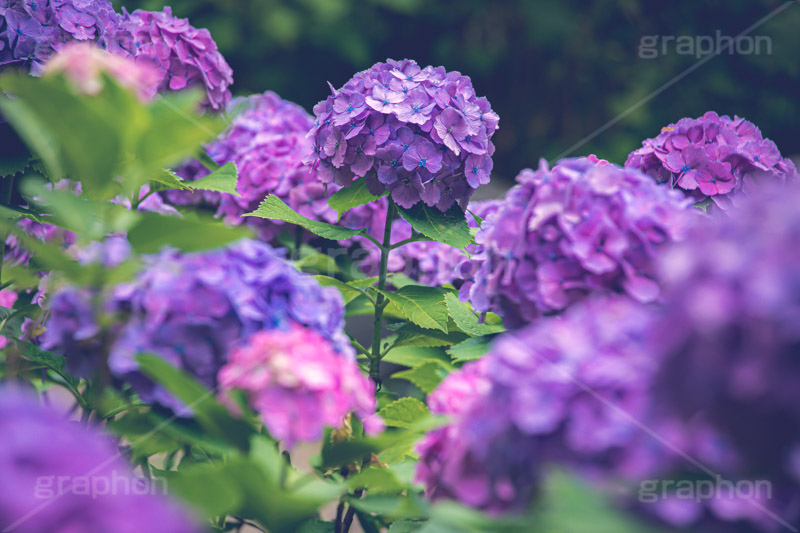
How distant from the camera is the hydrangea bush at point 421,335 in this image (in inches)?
28.7

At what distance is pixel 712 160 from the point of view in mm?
1644

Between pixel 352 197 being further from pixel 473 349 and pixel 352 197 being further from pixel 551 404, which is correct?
pixel 551 404

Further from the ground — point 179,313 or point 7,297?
point 7,297

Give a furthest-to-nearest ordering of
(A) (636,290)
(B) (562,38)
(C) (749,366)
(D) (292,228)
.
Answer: (B) (562,38) → (D) (292,228) → (A) (636,290) → (C) (749,366)

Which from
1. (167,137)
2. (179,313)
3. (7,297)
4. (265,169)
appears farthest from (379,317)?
(7,297)

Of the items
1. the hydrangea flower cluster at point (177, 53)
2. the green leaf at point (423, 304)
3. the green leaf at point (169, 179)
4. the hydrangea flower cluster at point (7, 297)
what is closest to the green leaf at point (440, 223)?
the green leaf at point (423, 304)

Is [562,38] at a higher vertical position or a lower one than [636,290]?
higher

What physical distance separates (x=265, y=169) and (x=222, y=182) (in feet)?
0.99

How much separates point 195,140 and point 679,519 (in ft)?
2.30

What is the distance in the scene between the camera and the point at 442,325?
1.72 m

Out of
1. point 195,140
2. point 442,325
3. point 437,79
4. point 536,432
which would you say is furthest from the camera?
point 437,79

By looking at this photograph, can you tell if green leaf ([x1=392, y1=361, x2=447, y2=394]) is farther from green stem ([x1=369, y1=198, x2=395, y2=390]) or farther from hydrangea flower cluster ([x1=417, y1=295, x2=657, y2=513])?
hydrangea flower cluster ([x1=417, y1=295, x2=657, y2=513])

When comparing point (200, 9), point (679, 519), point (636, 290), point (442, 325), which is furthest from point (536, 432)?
point (200, 9)

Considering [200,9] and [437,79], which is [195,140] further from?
[200,9]
